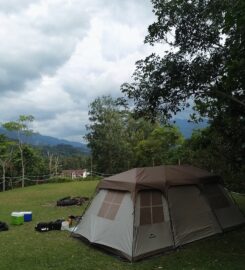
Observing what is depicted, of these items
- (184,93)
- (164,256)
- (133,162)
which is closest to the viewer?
(164,256)

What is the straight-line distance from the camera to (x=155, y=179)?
9.20m

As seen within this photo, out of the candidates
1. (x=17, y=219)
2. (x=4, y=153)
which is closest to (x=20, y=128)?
(x=4, y=153)

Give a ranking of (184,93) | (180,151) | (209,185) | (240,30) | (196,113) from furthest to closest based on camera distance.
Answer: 1. (180,151)
2. (196,113)
3. (184,93)
4. (209,185)
5. (240,30)

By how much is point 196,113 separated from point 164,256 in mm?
7240

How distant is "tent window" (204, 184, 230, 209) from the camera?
997cm

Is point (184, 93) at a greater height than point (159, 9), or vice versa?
point (159, 9)

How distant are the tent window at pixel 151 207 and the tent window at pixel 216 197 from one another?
5.54ft

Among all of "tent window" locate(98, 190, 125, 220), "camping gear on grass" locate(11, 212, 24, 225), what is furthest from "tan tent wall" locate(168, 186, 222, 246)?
"camping gear on grass" locate(11, 212, 24, 225)

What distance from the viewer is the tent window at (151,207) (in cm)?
866

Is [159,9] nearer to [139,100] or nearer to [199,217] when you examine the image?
[139,100]

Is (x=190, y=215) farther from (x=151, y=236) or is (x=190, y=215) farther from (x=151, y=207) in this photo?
(x=151, y=236)

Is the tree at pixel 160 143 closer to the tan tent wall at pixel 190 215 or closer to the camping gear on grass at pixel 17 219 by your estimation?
the camping gear on grass at pixel 17 219

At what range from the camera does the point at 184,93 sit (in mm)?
11414

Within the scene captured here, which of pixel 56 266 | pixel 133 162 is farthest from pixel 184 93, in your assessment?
pixel 133 162
